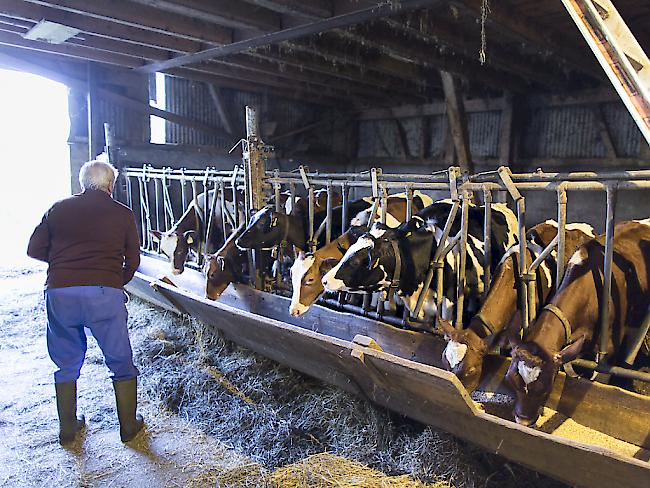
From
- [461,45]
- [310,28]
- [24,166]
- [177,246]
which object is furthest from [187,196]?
[24,166]

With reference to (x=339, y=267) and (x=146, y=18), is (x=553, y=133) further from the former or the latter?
(x=339, y=267)

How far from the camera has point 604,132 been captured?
8594 mm

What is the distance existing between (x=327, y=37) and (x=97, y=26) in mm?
2630

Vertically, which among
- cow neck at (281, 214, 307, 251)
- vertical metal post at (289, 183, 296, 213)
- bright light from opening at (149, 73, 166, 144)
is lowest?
cow neck at (281, 214, 307, 251)

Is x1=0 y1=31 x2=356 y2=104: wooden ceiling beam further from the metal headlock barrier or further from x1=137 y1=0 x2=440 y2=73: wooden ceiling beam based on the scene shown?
the metal headlock barrier

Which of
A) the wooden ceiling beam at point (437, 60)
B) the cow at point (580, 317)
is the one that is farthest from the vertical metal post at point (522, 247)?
the wooden ceiling beam at point (437, 60)

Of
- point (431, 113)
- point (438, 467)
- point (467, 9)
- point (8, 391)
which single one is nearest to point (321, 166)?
point (431, 113)

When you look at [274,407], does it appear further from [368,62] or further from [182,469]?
[368,62]

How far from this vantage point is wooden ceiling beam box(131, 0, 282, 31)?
4.86 m

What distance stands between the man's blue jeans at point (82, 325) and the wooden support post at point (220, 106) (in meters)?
7.17

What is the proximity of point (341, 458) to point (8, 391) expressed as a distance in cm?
295

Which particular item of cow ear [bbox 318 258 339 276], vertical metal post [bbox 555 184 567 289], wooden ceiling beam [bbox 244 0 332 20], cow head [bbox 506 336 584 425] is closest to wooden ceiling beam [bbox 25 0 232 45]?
wooden ceiling beam [bbox 244 0 332 20]

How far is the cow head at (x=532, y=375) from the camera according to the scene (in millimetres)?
2625

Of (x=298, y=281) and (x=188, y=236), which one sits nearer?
(x=298, y=281)
